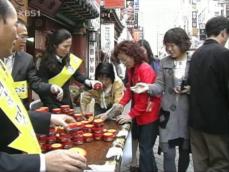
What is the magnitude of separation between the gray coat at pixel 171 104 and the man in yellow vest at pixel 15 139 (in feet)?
8.82

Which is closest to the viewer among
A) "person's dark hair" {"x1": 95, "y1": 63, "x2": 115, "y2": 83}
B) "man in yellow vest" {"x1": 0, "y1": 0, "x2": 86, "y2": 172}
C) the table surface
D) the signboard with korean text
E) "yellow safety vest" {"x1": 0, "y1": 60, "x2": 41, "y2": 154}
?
"man in yellow vest" {"x1": 0, "y1": 0, "x2": 86, "y2": 172}

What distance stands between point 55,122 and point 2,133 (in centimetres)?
98

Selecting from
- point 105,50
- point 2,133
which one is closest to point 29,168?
point 2,133

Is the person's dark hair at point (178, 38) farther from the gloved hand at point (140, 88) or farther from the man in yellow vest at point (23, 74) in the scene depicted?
the man in yellow vest at point (23, 74)

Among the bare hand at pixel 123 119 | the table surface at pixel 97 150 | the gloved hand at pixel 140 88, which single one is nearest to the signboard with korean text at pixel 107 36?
the gloved hand at pixel 140 88

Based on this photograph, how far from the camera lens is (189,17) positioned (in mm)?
25141

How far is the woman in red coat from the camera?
15.7ft

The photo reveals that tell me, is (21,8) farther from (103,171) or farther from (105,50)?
(105,50)

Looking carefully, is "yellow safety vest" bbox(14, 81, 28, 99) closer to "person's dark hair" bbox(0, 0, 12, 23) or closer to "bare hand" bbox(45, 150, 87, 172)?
"person's dark hair" bbox(0, 0, 12, 23)

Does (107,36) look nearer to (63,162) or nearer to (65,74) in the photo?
(65,74)

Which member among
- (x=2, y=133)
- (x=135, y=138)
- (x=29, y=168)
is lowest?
(x=135, y=138)

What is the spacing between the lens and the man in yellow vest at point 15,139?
1.82 meters

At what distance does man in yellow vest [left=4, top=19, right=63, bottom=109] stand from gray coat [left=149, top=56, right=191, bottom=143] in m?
1.29

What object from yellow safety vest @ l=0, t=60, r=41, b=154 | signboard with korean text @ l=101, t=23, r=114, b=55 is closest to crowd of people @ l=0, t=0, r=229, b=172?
yellow safety vest @ l=0, t=60, r=41, b=154
